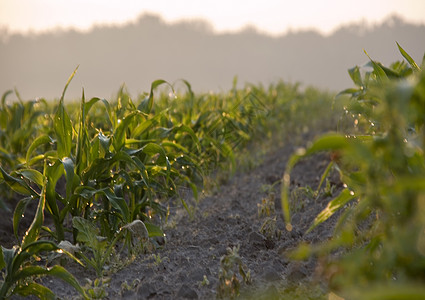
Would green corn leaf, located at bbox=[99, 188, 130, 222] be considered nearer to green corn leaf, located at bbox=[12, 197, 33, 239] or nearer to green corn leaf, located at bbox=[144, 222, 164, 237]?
green corn leaf, located at bbox=[144, 222, 164, 237]

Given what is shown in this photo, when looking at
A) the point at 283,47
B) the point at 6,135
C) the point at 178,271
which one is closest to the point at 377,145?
the point at 178,271

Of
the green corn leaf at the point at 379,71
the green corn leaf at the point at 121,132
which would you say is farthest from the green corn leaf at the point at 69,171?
the green corn leaf at the point at 379,71

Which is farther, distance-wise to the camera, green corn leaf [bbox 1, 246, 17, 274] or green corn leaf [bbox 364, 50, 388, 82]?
green corn leaf [bbox 364, 50, 388, 82]

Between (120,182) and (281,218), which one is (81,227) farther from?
(281,218)

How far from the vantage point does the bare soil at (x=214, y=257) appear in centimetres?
188

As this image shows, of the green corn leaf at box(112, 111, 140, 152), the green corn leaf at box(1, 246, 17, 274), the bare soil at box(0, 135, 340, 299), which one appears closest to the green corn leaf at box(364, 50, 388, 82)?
the bare soil at box(0, 135, 340, 299)

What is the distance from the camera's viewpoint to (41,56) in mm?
37344

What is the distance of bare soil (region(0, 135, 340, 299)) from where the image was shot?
1.88 meters

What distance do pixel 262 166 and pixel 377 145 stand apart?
12.0ft

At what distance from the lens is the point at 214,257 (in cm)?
221

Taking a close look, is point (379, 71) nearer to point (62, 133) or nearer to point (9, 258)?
point (62, 133)

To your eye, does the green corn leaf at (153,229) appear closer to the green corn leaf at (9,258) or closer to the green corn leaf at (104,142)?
the green corn leaf at (104,142)

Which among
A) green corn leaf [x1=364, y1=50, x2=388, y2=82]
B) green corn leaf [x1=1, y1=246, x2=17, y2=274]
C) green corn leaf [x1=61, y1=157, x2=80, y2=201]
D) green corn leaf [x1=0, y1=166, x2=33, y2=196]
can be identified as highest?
green corn leaf [x1=364, y1=50, x2=388, y2=82]

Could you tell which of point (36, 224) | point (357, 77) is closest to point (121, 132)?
point (36, 224)
